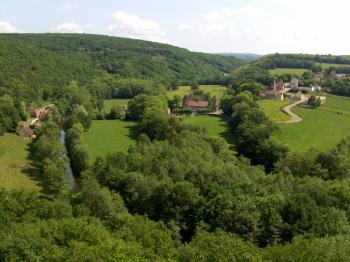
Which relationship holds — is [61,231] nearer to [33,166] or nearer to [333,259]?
[333,259]

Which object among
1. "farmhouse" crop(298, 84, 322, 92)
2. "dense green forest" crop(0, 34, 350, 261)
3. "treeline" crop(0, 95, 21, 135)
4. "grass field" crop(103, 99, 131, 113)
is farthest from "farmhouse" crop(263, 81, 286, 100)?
"treeline" crop(0, 95, 21, 135)

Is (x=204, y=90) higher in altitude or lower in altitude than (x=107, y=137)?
higher

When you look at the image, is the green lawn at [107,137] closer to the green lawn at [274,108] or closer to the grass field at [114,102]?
the grass field at [114,102]

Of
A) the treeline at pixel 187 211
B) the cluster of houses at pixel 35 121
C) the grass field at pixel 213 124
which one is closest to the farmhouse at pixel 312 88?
the grass field at pixel 213 124

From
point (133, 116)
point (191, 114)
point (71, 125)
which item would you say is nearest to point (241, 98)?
point (191, 114)

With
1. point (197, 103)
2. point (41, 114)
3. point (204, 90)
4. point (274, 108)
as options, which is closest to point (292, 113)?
point (274, 108)

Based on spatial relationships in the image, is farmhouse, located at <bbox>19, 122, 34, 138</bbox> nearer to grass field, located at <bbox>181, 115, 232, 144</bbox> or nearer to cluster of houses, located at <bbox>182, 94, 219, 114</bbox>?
grass field, located at <bbox>181, 115, 232, 144</bbox>

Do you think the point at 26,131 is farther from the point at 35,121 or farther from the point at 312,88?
the point at 312,88
